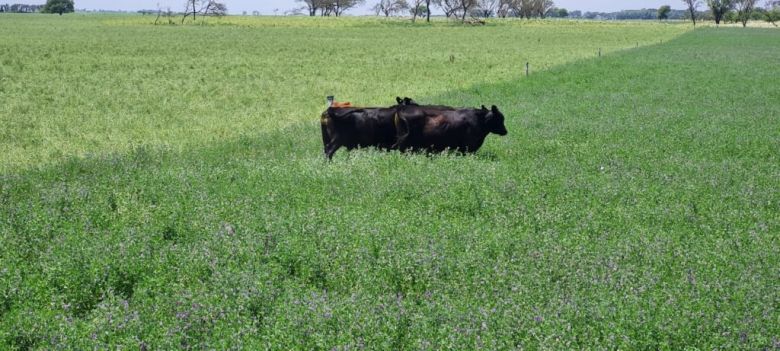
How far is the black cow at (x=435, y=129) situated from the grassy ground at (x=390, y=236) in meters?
0.45

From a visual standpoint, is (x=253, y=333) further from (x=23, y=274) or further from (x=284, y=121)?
(x=284, y=121)

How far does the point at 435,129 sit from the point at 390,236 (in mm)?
5334

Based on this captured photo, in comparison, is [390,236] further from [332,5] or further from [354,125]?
[332,5]

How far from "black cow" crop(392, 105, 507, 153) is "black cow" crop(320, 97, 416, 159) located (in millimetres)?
207

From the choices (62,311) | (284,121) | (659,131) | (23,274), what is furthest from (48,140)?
(659,131)

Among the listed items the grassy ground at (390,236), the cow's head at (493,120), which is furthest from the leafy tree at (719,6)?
the cow's head at (493,120)

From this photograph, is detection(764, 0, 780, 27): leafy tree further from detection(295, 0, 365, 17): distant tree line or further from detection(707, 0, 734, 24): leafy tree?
detection(295, 0, 365, 17): distant tree line

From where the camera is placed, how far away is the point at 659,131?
15375 mm

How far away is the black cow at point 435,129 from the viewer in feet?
42.8

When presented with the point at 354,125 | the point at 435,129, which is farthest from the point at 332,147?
the point at 435,129

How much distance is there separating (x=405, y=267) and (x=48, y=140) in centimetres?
1081

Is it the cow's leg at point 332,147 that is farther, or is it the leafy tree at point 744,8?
the leafy tree at point 744,8

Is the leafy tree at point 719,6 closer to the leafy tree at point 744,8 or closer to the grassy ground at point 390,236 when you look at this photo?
the leafy tree at point 744,8

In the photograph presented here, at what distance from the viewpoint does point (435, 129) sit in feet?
42.9
